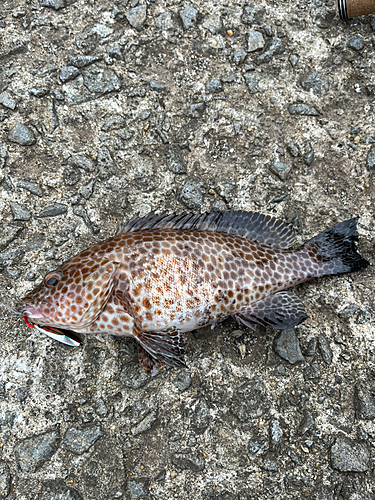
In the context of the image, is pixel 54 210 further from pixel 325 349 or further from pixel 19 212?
pixel 325 349

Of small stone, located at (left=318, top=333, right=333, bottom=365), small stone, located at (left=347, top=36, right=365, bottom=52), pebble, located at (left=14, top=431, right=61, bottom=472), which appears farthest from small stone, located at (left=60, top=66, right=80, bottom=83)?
small stone, located at (left=318, top=333, right=333, bottom=365)

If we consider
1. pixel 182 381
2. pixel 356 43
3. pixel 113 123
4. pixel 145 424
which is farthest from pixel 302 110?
pixel 145 424

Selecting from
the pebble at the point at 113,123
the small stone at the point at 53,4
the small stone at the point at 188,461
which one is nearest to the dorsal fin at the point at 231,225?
the pebble at the point at 113,123

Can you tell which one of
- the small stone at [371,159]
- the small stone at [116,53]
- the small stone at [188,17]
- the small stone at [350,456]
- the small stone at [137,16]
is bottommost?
the small stone at [350,456]

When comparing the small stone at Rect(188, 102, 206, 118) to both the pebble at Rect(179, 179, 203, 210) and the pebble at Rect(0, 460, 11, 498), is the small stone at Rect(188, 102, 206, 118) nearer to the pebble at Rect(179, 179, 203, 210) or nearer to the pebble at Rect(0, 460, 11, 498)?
the pebble at Rect(179, 179, 203, 210)

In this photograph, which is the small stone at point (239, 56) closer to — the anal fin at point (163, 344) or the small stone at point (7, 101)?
the small stone at point (7, 101)

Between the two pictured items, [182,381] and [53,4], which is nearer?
[182,381]

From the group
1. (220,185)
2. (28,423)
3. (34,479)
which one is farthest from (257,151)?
(34,479)
